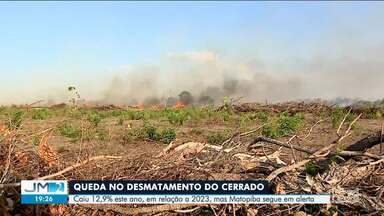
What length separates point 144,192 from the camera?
15.8 feet

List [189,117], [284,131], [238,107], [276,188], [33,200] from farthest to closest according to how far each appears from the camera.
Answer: [238,107] → [189,117] → [284,131] → [276,188] → [33,200]

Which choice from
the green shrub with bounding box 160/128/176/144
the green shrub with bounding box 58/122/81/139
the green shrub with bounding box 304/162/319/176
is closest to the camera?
the green shrub with bounding box 304/162/319/176

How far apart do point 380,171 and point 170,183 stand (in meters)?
2.03

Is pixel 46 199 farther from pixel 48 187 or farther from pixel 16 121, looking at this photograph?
pixel 16 121

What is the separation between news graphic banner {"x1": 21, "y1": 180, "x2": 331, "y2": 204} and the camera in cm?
477

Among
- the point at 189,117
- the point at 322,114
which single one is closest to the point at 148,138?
the point at 189,117

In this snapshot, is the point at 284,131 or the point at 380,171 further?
the point at 284,131

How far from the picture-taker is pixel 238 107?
2044cm

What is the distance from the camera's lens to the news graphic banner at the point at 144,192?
4.77 meters

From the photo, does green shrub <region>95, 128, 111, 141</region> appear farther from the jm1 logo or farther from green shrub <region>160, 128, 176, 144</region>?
the jm1 logo

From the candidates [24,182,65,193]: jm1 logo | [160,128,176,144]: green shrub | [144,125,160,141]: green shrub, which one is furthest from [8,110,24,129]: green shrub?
[144,125,160,141]: green shrub

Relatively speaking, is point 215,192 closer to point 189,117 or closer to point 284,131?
point 284,131

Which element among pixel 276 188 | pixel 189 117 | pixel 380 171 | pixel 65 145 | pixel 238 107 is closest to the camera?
pixel 276 188

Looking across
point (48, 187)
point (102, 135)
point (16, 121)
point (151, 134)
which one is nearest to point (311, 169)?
point (48, 187)
